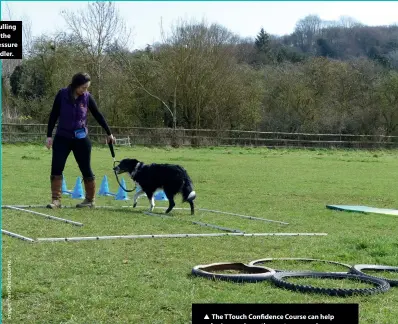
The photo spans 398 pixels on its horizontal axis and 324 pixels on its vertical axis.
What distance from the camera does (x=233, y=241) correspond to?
7.45 m

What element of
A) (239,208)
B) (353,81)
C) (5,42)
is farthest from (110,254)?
(353,81)

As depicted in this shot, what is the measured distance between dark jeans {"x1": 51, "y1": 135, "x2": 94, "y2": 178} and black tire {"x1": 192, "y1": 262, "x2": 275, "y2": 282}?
492 cm

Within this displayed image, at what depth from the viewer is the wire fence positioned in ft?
125

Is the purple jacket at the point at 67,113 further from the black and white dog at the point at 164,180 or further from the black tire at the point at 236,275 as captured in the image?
the black tire at the point at 236,275

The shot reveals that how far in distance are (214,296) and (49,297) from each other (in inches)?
49.0

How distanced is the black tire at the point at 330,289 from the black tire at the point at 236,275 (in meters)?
0.12

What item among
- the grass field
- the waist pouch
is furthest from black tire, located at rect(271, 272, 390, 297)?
the waist pouch

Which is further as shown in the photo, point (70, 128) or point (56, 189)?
point (56, 189)

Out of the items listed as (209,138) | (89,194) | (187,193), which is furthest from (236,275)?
(209,138)

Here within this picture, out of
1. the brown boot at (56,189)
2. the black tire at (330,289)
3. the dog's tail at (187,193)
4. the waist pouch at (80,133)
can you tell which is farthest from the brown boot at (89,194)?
the black tire at (330,289)

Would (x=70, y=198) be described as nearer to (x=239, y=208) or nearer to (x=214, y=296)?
(x=239, y=208)

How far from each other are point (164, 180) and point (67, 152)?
1.68 meters

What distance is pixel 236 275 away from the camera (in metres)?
5.23

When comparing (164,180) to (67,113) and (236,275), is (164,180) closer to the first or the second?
(67,113)
